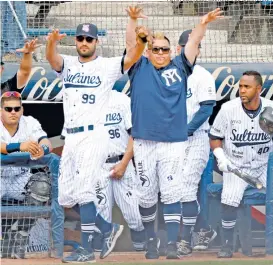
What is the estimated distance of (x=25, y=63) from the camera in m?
7.16

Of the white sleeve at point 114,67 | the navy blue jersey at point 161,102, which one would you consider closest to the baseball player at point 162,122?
the navy blue jersey at point 161,102

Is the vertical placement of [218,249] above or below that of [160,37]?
below

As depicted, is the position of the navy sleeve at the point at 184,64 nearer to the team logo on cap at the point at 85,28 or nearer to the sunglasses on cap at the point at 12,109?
the team logo on cap at the point at 85,28

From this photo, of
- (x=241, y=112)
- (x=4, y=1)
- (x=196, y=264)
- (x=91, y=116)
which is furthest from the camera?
(x=4, y=1)

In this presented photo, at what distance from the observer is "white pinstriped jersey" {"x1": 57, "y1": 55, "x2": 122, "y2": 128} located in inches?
269

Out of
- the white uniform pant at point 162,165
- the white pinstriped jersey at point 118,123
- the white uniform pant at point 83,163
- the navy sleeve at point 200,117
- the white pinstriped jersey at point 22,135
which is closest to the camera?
the white uniform pant at point 83,163

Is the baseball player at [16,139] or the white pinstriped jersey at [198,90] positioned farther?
the white pinstriped jersey at [198,90]

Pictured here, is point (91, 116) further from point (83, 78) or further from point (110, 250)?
point (110, 250)

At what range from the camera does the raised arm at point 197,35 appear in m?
6.72

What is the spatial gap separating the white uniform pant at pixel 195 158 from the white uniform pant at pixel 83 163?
82cm

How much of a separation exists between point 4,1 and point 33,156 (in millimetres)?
2025

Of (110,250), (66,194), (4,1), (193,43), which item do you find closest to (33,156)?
(66,194)

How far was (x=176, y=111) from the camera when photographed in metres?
6.96

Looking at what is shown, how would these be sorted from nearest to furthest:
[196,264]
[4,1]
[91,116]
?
[196,264] < [91,116] < [4,1]
